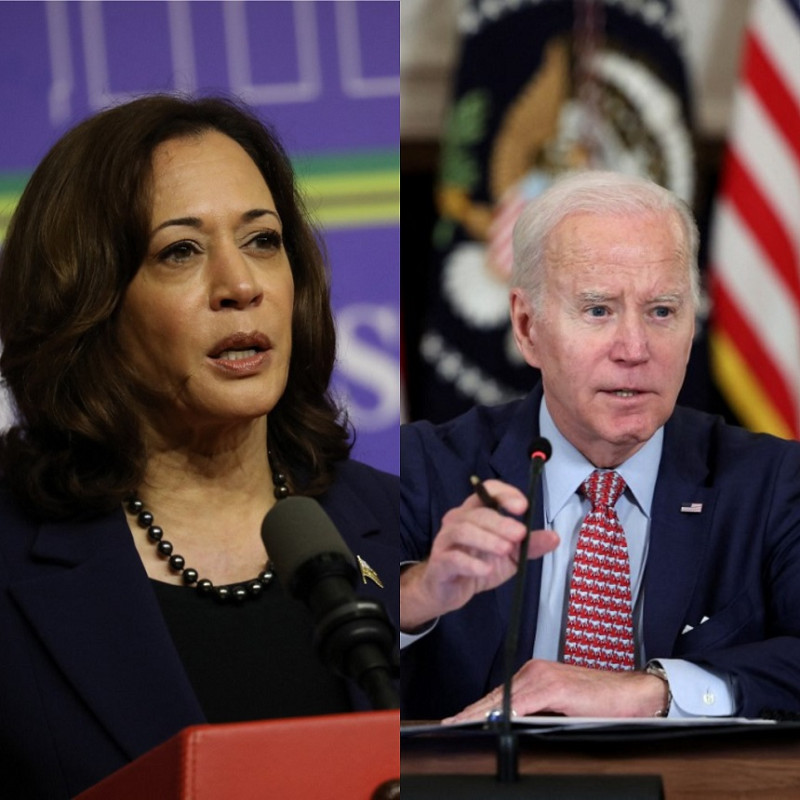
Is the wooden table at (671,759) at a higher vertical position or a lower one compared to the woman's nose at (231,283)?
lower

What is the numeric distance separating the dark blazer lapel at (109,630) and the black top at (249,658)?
7 centimetres

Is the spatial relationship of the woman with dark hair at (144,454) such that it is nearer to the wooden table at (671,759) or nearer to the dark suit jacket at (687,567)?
the dark suit jacket at (687,567)

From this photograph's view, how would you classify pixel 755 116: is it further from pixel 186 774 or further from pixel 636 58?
pixel 186 774

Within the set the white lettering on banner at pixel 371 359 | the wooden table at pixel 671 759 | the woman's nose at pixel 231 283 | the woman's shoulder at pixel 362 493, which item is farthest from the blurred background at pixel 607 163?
the wooden table at pixel 671 759

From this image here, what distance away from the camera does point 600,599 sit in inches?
76.2

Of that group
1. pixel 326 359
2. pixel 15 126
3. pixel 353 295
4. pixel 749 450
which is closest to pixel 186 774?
pixel 326 359

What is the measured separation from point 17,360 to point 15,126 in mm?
804

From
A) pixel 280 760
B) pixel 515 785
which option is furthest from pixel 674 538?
pixel 280 760

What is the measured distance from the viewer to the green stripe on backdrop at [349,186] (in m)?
2.43

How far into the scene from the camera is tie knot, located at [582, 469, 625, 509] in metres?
2.01

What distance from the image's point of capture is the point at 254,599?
5.94ft

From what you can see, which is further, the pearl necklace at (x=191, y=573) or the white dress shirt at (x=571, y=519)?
the white dress shirt at (x=571, y=519)

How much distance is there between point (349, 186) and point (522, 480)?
704 millimetres

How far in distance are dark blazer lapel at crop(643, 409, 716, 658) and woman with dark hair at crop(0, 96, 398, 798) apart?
0.37 m
